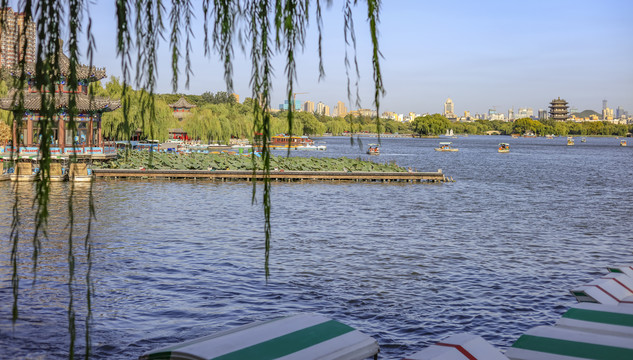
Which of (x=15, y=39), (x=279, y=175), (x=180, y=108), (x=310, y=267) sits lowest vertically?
(x=310, y=267)

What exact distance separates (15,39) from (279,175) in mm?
36878

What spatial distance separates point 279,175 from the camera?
128 feet

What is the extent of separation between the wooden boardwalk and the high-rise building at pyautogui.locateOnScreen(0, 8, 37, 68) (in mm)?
36114

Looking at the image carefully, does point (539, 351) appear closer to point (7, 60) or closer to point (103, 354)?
point (7, 60)

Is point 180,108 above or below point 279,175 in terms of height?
above

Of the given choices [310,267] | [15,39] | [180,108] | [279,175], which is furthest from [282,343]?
[180,108]

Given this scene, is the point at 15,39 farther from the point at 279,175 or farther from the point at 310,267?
the point at 279,175

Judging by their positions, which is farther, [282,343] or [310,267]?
[310,267]

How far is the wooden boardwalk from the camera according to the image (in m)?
38.8

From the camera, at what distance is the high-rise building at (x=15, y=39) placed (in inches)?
83.7

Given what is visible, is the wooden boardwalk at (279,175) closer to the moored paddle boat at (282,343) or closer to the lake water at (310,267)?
the lake water at (310,267)

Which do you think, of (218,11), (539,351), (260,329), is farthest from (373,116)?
(539,351)

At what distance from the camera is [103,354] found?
29.8 feet

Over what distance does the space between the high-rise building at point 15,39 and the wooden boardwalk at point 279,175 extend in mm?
36114
